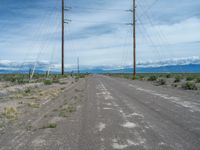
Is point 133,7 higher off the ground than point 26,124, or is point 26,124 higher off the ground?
point 133,7

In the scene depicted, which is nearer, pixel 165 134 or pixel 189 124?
pixel 165 134

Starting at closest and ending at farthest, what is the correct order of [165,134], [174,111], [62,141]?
[62,141] → [165,134] → [174,111]

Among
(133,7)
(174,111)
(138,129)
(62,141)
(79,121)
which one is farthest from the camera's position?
(133,7)

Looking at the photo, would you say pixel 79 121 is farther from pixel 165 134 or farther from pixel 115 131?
pixel 165 134

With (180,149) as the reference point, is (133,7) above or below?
above

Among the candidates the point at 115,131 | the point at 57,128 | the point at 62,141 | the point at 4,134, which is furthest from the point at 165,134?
the point at 4,134

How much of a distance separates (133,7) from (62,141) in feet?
136

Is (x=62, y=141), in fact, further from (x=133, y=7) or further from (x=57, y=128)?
(x=133, y=7)

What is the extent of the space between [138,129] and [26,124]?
11.6ft

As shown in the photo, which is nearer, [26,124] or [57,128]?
[57,128]

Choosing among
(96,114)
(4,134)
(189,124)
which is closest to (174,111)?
(189,124)

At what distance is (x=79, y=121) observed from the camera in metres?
8.08

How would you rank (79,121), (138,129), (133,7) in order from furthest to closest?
1. (133,7)
2. (79,121)
3. (138,129)

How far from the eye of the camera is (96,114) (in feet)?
30.4
